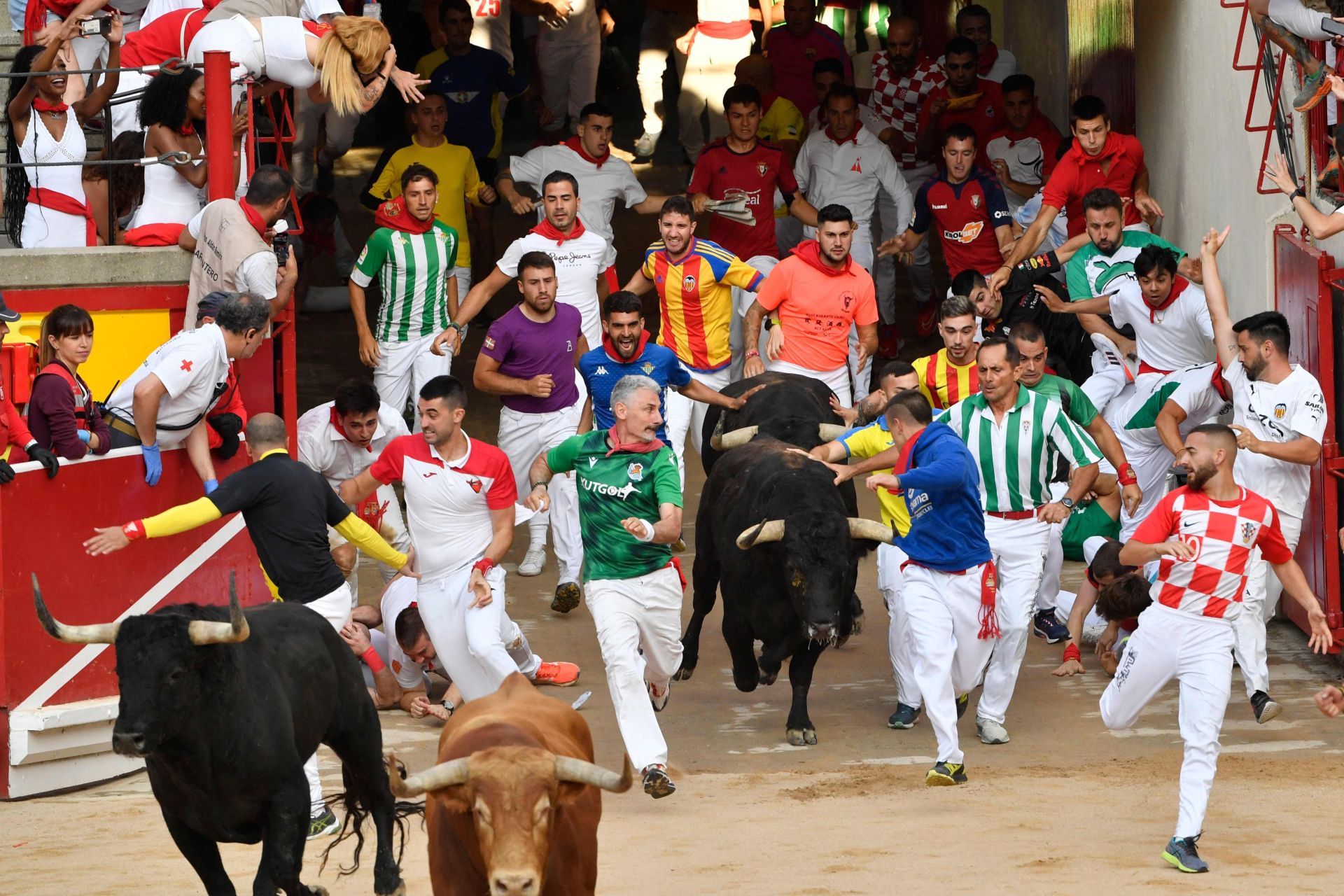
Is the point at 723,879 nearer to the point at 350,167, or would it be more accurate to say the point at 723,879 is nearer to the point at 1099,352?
the point at 1099,352

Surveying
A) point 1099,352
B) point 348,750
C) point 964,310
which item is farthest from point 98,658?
point 1099,352

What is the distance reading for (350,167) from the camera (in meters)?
19.8

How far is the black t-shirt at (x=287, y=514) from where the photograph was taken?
8.21m

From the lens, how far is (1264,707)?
8492mm

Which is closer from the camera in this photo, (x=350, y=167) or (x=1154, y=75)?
(x=1154, y=75)

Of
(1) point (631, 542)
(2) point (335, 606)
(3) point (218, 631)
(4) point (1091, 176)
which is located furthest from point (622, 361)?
(3) point (218, 631)

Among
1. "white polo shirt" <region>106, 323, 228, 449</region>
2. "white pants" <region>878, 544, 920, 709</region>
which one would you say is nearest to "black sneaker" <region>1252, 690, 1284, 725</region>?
"white pants" <region>878, 544, 920, 709</region>

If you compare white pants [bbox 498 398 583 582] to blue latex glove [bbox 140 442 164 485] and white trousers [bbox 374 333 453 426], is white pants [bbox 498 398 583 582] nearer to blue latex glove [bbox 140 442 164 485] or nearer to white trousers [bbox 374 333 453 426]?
white trousers [bbox 374 333 453 426]

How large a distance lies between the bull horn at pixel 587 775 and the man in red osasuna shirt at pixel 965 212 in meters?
8.28

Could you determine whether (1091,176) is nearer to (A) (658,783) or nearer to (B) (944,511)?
(B) (944,511)

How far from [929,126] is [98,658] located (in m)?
8.44

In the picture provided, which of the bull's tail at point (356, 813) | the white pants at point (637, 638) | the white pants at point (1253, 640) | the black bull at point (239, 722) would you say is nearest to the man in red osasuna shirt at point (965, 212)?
the white pants at point (1253, 640)

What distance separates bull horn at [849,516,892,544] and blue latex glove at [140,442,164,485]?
355 cm

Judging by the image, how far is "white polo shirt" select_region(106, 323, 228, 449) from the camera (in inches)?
358
